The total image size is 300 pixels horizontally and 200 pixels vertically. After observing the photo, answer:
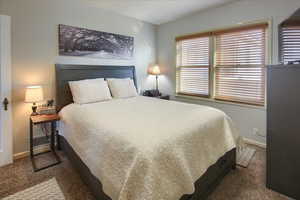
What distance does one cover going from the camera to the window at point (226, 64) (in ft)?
9.42

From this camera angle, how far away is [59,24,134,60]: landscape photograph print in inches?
111

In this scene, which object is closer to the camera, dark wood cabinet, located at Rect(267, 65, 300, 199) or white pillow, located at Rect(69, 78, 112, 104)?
dark wood cabinet, located at Rect(267, 65, 300, 199)

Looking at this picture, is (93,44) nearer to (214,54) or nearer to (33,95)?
(33,95)

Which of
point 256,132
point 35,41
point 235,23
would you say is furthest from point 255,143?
point 35,41

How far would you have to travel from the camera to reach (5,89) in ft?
7.50

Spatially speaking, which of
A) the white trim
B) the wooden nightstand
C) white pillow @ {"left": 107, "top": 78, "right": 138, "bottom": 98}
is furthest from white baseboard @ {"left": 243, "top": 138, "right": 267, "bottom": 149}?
the white trim

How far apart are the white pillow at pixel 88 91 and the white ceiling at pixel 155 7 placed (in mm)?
1432

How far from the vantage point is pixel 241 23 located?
9.68ft

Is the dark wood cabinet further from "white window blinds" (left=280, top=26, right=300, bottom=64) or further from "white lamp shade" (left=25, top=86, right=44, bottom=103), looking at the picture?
"white lamp shade" (left=25, top=86, right=44, bottom=103)

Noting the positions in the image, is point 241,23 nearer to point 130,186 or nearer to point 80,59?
point 80,59

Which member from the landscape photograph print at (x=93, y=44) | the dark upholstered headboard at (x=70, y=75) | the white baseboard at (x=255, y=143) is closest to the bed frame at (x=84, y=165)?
the dark upholstered headboard at (x=70, y=75)

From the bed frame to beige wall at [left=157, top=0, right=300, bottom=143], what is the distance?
1049 millimetres

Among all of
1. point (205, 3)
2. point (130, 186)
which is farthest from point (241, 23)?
point (130, 186)

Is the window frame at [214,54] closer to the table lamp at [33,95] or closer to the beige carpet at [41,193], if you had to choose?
the table lamp at [33,95]
